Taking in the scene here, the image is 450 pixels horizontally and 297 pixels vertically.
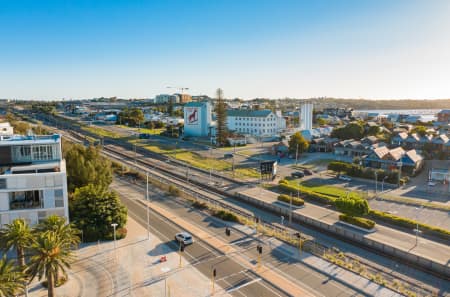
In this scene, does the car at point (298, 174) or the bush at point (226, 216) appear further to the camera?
the car at point (298, 174)

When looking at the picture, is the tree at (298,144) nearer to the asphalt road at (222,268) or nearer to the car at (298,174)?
the car at (298,174)

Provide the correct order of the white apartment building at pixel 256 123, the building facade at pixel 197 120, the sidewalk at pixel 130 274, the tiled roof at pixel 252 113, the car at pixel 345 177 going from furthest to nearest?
the building facade at pixel 197 120 → the white apartment building at pixel 256 123 → the tiled roof at pixel 252 113 → the car at pixel 345 177 → the sidewalk at pixel 130 274

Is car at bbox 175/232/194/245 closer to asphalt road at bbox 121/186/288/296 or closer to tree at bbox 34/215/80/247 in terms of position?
asphalt road at bbox 121/186/288/296

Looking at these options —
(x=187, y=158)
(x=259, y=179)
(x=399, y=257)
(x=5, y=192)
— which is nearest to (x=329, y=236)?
(x=399, y=257)

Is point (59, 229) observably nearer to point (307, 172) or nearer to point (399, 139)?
point (307, 172)

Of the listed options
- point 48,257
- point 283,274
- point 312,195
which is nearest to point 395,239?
point 283,274

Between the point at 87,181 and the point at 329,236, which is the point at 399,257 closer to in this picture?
the point at 329,236

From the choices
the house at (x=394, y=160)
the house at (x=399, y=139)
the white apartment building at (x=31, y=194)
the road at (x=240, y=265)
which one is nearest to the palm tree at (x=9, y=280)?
the white apartment building at (x=31, y=194)
